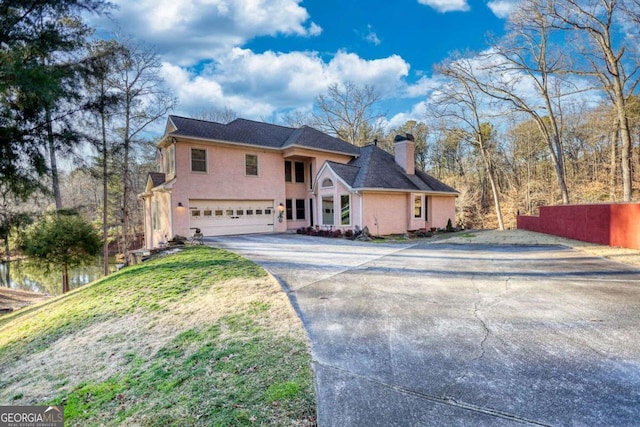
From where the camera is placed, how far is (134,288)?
7355 millimetres

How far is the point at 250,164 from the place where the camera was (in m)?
17.4

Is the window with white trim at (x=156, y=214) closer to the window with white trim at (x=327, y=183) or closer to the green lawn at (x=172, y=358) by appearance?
the window with white trim at (x=327, y=183)

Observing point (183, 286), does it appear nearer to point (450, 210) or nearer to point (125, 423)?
point (125, 423)

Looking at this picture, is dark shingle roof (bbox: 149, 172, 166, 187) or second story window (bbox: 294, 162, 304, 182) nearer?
dark shingle roof (bbox: 149, 172, 166, 187)

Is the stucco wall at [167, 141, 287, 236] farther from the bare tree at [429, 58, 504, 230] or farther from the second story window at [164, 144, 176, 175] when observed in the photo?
the bare tree at [429, 58, 504, 230]

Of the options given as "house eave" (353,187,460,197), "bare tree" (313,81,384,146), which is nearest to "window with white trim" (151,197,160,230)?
"house eave" (353,187,460,197)

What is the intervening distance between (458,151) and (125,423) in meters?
35.2

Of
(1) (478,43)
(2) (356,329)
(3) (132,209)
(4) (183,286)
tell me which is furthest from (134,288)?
(3) (132,209)

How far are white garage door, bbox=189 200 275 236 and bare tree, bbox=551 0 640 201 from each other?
1808cm

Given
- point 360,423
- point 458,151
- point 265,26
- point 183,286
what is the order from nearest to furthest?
point 360,423, point 183,286, point 265,26, point 458,151

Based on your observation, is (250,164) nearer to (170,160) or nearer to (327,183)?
(170,160)

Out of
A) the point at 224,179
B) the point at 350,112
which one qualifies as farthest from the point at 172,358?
the point at 350,112

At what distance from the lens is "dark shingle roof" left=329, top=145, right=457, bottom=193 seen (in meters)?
16.2

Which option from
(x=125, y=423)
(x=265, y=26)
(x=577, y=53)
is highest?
(x=265, y=26)
